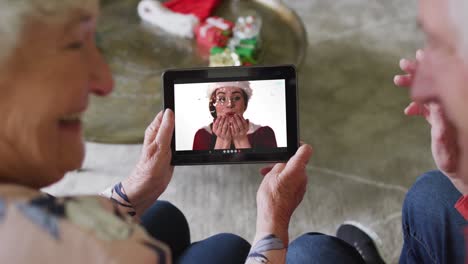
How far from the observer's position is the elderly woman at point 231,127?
106 cm

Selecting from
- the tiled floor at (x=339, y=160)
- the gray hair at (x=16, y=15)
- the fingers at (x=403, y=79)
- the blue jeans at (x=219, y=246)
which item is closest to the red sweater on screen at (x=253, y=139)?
the blue jeans at (x=219, y=246)

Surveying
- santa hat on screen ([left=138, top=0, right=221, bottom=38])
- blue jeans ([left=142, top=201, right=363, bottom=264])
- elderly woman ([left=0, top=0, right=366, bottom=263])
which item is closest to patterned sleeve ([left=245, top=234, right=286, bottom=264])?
blue jeans ([left=142, top=201, right=363, bottom=264])

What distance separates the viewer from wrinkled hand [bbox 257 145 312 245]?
903 millimetres

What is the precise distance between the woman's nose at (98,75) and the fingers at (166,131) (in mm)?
422

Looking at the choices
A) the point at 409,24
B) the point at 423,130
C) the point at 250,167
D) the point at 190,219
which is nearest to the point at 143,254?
the point at 190,219

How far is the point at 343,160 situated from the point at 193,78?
2.32ft

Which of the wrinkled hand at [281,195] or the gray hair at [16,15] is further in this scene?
the wrinkled hand at [281,195]

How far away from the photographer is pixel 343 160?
5.24 ft

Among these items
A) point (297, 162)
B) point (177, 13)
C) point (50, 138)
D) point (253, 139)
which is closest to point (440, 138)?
point (297, 162)

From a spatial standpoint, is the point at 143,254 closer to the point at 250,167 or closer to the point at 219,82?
the point at 219,82

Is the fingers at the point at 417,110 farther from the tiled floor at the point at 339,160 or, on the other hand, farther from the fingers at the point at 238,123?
the tiled floor at the point at 339,160

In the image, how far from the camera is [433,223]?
3.07ft

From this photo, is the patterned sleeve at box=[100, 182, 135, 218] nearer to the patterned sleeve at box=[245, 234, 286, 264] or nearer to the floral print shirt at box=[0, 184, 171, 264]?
the patterned sleeve at box=[245, 234, 286, 264]

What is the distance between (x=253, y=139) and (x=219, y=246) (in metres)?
0.23
